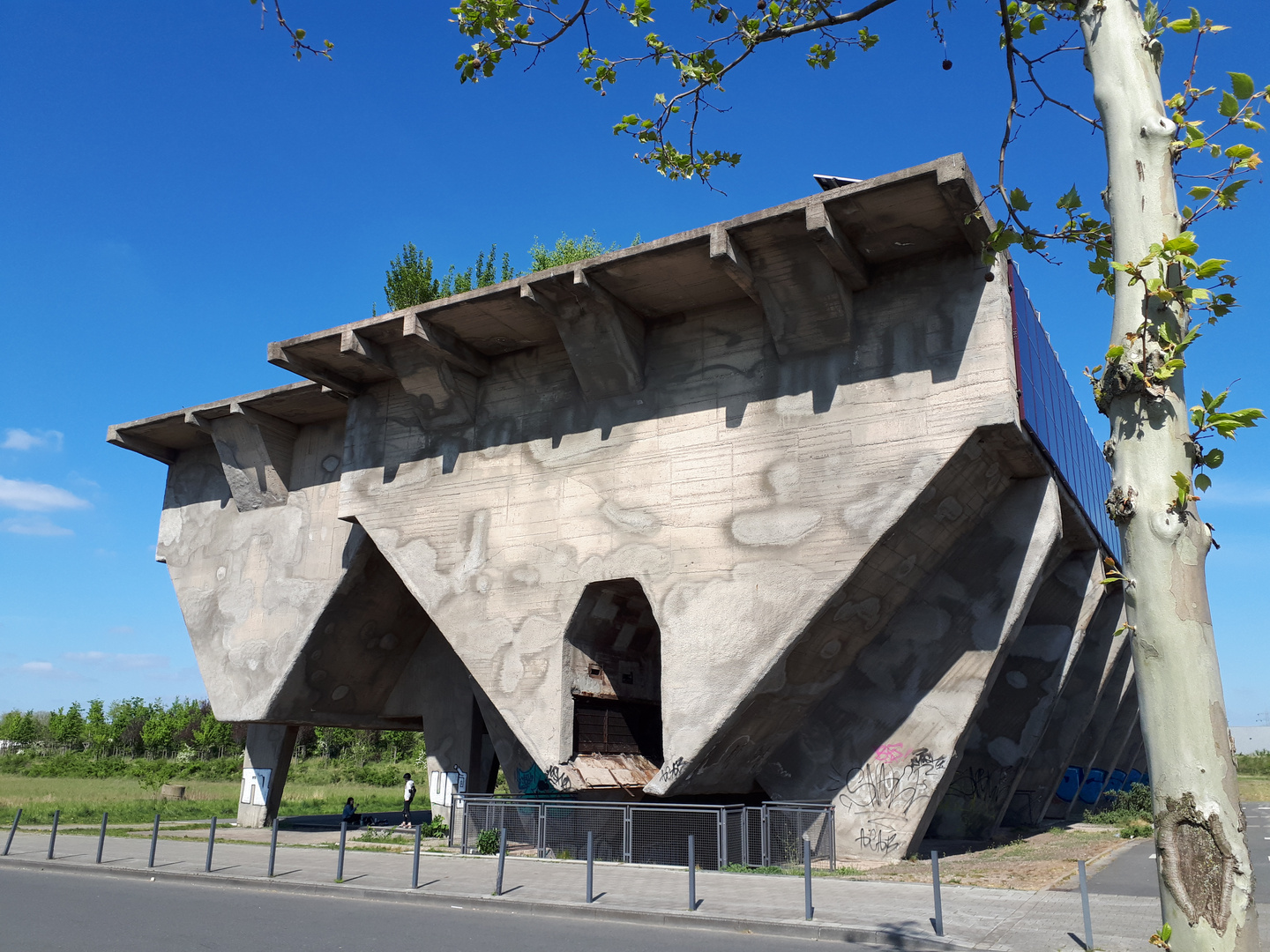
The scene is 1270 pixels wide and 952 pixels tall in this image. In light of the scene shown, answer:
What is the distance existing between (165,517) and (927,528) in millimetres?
22631

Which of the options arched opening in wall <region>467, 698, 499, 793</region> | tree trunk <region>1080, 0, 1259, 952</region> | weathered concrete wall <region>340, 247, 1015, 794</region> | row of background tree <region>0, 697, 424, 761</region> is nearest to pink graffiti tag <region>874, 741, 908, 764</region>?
weathered concrete wall <region>340, 247, 1015, 794</region>

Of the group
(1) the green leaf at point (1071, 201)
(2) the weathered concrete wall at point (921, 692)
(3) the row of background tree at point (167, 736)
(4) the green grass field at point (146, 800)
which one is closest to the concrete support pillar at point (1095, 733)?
(2) the weathered concrete wall at point (921, 692)

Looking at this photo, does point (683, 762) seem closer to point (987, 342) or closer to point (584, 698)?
point (584, 698)

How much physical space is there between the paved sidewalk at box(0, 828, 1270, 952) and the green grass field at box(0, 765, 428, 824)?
13.1 m

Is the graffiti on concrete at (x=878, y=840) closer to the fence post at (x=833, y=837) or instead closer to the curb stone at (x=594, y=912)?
the fence post at (x=833, y=837)

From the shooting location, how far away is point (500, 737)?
22766 millimetres

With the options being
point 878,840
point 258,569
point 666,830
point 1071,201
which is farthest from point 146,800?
point 1071,201

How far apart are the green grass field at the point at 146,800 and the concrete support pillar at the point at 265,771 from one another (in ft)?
11.5

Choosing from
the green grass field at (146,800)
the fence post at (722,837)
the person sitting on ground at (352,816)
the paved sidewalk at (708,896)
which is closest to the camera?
the paved sidewalk at (708,896)

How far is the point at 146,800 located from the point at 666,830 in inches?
1263

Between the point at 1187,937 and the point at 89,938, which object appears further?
the point at 89,938

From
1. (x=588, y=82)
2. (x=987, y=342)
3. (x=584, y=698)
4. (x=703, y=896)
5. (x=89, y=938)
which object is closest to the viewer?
(x=588, y=82)

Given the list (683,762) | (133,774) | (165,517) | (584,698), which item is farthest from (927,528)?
(133,774)

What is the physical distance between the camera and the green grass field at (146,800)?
31203mm
